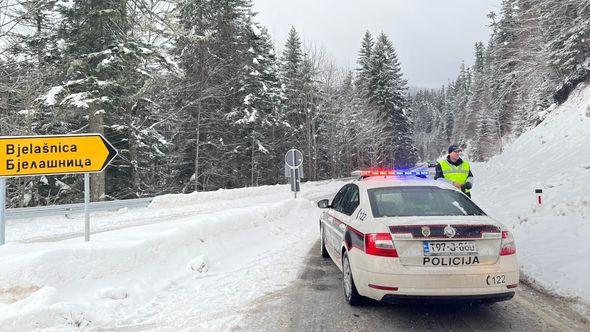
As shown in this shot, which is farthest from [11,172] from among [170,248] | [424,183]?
[424,183]

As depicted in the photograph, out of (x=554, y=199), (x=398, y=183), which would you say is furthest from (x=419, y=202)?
(x=554, y=199)

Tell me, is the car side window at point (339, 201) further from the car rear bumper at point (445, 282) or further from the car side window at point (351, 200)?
the car rear bumper at point (445, 282)

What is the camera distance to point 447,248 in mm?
4098

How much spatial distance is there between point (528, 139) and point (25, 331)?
84.4 ft

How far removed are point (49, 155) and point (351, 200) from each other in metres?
4.77

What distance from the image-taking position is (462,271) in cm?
404

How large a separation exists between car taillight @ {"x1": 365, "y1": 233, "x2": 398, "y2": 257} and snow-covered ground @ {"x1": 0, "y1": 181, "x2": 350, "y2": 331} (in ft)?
5.63

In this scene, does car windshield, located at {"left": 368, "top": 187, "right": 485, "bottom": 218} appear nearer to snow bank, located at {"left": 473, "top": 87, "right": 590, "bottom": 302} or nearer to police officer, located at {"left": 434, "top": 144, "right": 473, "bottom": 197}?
snow bank, located at {"left": 473, "top": 87, "right": 590, "bottom": 302}

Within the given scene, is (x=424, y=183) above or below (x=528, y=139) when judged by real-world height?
below

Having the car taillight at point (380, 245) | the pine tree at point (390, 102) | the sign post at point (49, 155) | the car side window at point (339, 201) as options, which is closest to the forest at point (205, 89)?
the pine tree at point (390, 102)

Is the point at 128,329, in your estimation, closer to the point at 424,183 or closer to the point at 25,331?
the point at 25,331

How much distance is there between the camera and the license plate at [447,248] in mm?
4090

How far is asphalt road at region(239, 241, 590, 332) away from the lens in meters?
4.25

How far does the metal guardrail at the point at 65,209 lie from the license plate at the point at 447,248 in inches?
559
